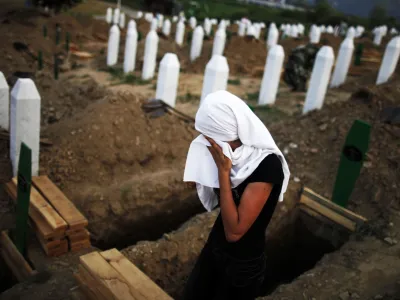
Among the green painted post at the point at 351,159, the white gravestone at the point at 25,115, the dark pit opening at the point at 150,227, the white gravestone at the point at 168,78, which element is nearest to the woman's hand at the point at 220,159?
the green painted post at the point at 351,159

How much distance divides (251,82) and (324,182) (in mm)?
7202

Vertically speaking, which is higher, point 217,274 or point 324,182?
point 217,274

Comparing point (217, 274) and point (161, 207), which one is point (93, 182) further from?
point (217, 274)

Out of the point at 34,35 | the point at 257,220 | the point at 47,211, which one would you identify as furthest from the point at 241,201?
the point at 34,35

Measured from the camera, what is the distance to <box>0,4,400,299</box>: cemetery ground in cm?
327

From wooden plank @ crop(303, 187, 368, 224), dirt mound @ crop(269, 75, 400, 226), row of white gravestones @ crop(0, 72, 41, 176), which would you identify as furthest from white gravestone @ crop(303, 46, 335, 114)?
row of white gravestones @ crop(0, 72, 41, 176)

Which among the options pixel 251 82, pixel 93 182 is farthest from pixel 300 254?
pixel 251 82

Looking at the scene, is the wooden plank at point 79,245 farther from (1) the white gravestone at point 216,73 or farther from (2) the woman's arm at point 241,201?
(1) the white gravestone at point 216,73

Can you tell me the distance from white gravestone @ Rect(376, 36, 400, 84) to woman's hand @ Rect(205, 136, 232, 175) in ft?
29.4

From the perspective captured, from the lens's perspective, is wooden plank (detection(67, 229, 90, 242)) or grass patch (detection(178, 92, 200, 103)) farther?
grass patch (detection(178, 92, 200, 103))

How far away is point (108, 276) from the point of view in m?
2.66

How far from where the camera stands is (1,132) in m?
4.67

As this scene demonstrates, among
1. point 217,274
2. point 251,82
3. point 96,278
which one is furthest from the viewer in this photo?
point 251,82

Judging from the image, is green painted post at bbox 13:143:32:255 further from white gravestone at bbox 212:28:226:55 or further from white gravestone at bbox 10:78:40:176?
white gravestone at bbox 212:28:226:55
